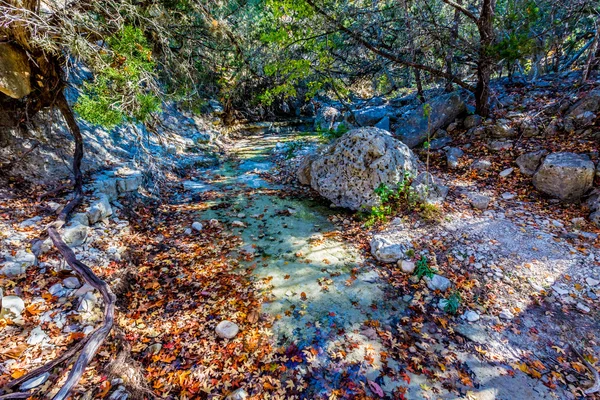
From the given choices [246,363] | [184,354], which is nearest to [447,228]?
[246,363]

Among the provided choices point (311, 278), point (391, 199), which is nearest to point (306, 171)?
A: point (391, 199)

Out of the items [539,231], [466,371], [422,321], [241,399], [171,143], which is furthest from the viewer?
[171,143]

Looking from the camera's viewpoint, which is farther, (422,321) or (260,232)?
(260,232)

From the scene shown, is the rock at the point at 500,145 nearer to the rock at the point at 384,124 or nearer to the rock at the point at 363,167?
the rock at the point at 363,167

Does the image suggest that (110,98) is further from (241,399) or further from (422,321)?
(422,321)

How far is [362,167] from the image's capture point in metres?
6.21

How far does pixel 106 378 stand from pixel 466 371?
13.1 feet

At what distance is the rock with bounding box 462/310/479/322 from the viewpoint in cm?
362

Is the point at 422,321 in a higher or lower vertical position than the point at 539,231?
lower

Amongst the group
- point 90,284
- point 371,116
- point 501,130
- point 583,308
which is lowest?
point 583,308

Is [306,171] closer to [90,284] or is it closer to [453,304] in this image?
[453,304]

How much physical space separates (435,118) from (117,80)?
8774 mm

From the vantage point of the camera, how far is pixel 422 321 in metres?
3.63

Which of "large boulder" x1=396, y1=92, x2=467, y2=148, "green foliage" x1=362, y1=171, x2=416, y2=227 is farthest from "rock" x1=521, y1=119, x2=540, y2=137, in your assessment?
"green foliage" x1=362, y1=171, x2=416, y2=227
